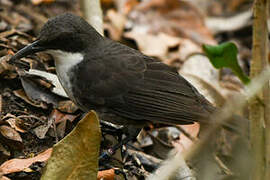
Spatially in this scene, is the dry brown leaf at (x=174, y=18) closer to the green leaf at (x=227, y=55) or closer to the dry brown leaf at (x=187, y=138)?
the dry brown leaf at (x=187, y=138)

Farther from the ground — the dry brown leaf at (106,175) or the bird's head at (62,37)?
the bird's head at (62,37)

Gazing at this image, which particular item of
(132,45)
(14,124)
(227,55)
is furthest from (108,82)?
(132,45)

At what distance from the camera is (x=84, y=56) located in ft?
14.4

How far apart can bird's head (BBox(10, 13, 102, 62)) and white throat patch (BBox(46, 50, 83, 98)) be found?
0.02 metres

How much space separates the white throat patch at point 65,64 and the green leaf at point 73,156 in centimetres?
102

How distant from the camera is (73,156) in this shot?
3285 mm

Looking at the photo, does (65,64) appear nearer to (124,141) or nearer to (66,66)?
(66,66)

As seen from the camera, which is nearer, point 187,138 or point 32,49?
point 32,49

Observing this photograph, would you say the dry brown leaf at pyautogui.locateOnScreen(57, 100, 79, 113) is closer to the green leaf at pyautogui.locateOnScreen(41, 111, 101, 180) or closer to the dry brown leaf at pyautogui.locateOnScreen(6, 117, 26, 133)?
the dry brown leaf at pyautogui.locateOnScreen(6, 117, 26, 133)

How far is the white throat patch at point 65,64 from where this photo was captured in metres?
4.25

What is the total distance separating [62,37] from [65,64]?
233 millimetres

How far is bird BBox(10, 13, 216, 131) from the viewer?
420cm

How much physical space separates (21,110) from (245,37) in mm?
4224

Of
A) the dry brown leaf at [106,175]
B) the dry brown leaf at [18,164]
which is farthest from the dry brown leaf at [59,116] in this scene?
the dry brown leaf at [106,175]
